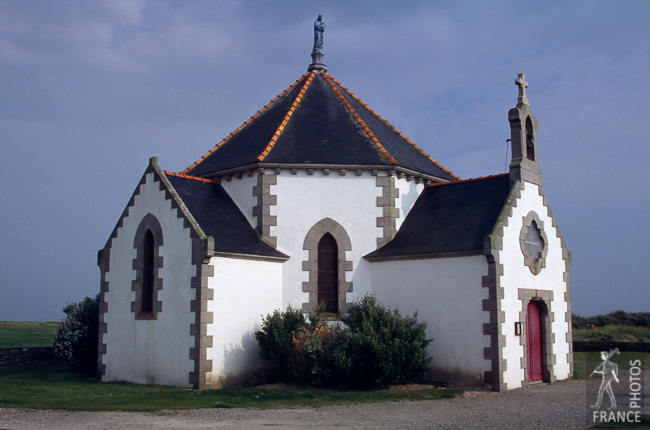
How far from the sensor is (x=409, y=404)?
47.6ft

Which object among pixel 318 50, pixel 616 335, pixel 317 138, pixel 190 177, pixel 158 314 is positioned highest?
pixel 318 50

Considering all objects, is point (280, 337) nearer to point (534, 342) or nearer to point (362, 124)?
point (534, 342)

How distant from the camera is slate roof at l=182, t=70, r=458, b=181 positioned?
2059cm

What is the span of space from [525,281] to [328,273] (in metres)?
6.14

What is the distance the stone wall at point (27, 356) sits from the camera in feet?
78.7

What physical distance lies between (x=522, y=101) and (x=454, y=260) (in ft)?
20.6

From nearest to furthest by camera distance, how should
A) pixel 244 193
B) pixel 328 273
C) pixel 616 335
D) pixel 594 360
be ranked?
1. pixel 328 273
2. pixel 244 193
3. pixel 594 360
4. pixel 616 335

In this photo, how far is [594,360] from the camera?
25.6m

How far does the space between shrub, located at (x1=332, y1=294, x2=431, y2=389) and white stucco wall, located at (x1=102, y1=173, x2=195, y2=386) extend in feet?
14.1

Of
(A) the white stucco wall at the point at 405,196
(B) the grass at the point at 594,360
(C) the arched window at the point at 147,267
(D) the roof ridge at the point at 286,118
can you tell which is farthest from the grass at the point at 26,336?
(B) the grass at the point at 594,360

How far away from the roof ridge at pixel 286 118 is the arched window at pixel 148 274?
4252mm

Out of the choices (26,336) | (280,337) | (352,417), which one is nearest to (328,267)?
(280,337)

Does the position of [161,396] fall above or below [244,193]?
below

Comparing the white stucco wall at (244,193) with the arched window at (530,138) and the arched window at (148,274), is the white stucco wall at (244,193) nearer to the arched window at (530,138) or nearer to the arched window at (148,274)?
the arched window at (148,274)
